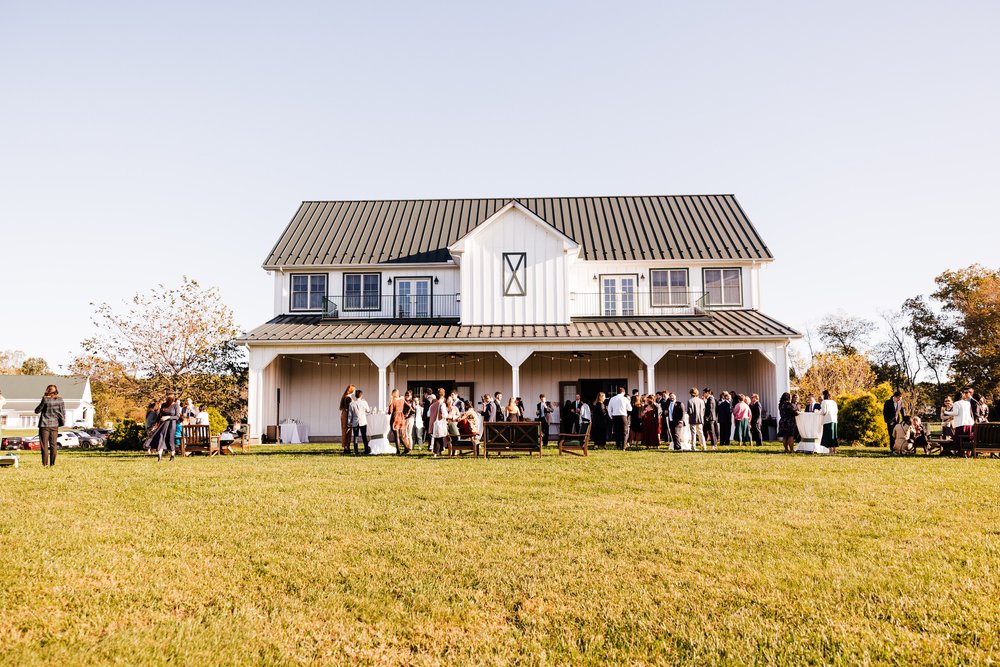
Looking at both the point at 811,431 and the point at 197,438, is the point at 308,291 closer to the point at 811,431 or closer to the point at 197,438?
the point at 197,438

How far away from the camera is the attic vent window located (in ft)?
77.8

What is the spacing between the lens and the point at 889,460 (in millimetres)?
13945

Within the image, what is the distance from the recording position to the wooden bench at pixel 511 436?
14.9m

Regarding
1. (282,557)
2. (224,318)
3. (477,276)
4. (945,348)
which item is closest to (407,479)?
(282,557)

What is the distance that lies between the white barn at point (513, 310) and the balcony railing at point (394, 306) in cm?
5

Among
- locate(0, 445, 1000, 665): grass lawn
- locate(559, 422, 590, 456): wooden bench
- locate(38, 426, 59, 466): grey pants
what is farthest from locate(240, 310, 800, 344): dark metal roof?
locate(0, 445, 1000, 665): grass lawn

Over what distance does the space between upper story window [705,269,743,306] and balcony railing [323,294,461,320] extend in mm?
8527

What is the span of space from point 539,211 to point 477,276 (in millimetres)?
5937

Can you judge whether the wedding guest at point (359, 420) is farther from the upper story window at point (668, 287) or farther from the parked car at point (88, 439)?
the parked car at point (88, 439)

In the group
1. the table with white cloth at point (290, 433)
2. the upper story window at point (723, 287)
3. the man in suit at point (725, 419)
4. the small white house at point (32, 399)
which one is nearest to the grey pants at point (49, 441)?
the table with white cloth at point (290, 433)

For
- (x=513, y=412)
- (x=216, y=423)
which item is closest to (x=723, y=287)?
(x=513, y=412)

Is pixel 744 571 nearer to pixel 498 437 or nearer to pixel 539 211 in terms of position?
pixel 498 437

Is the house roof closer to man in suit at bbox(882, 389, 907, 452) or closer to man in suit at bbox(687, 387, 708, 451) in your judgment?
man in suit at bbox(687, 387, 708, 451)

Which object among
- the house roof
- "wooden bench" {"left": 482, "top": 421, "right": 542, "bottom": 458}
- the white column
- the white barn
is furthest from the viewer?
the house roof
